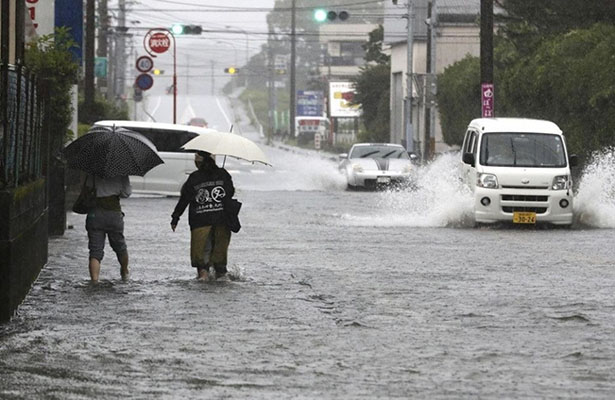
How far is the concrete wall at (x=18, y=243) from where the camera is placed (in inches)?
526

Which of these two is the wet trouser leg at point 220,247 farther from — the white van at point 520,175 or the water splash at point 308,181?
the water splash at point 308,181

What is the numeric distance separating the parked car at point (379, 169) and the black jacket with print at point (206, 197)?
26068 mm

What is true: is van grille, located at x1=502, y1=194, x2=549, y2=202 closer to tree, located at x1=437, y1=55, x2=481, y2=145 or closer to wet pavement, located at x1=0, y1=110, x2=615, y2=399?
wet pavement, located at x1=0, y1=110, x2=615, y2=399

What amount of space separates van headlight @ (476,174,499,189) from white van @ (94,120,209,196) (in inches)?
453

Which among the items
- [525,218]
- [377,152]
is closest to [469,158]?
[525,218]

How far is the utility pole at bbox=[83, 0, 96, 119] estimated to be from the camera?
1687 inches

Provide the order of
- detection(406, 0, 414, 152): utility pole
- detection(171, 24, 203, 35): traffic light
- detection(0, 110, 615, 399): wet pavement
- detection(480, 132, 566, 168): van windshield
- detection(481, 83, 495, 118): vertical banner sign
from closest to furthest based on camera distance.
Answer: detection(0, 110, 615, 399): wet pavement < detection(480, 132, 566, 168): van windshield < detection(481, 83, 495, 118): vertical banner sign < detection(171, 24, 203, 35): traffic light < detection(406, 0, 414, 152): utility pole

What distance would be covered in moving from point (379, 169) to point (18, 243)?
30175 millimetres

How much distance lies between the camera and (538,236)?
83.1ft

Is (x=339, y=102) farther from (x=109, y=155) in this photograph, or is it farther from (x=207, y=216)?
(x=109, y=155)

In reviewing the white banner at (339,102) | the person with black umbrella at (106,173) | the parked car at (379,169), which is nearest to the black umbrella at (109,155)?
the person with black umbrella at (106,173)

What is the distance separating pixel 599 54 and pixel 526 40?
14488 mm

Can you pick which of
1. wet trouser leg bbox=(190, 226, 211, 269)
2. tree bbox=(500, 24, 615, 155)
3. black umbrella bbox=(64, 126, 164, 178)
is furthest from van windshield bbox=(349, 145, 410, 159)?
black umbrella bbox=(64, 126, 164, 178)

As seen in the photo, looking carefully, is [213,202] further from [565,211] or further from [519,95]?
Result: [519,95]
